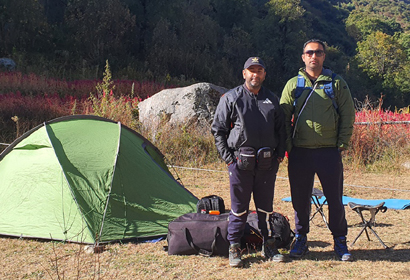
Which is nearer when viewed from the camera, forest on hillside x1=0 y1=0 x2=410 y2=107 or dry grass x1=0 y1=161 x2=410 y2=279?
dry grass x1=0 y1=161 x2=410 y2=279

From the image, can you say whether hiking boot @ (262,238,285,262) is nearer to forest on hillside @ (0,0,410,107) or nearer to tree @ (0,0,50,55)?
forest on hillside @ (0,0,410,107)

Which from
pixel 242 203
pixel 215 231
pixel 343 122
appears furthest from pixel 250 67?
pixel 215 231

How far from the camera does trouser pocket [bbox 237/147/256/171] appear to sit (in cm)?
394

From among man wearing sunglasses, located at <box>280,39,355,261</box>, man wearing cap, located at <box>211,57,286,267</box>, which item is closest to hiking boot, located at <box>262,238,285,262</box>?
man wearing cap, located at <box>211,57,286,267</box>

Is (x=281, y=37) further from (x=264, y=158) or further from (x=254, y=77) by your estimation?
(x=264, y=158)

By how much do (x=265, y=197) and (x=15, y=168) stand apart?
306 centimetres

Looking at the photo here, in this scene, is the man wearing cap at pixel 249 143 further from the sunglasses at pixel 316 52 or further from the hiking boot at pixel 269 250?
the sunglasses at pixel 316 52

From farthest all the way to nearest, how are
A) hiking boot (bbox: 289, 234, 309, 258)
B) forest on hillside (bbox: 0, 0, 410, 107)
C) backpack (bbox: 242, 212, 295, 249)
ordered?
forest on hillside (bbox: 0, 0, 410, 107), backpack (bbox: 242, 212, 295, 249), hiking boot (bbox: 289, 234, 309, 258)

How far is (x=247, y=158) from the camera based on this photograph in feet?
12.9

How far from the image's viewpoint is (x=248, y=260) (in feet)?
14.1

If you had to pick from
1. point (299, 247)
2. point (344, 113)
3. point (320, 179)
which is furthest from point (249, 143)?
point (299, 247)

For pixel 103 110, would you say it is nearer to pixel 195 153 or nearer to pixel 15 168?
pixel 195 153

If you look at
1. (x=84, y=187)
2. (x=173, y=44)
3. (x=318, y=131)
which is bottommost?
(x=84, y=187)

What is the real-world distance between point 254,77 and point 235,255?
63.5 inches
